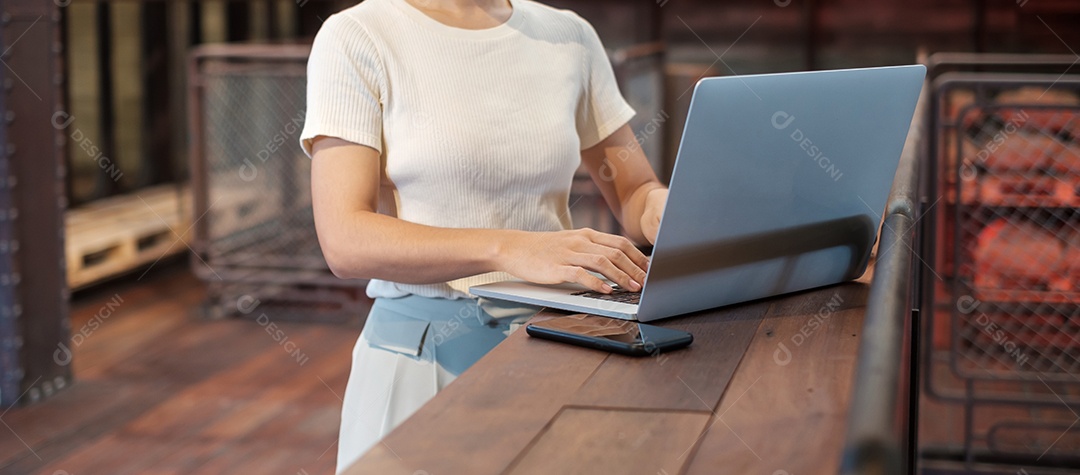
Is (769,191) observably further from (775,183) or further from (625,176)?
(625,176)

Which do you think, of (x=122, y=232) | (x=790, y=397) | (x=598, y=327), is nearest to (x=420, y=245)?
(x=598, y=327)

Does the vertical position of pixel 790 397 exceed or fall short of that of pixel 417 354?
it exceeds it

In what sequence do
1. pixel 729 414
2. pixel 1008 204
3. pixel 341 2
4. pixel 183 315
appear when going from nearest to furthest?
1. pixel 729 414
2. pixel 1008 204
3. pixel 183 315
4. pixel 341 2

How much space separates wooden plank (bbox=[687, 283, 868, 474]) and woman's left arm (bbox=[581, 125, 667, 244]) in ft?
1.43

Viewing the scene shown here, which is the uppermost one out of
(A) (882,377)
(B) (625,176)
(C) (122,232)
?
(A) (882,377)

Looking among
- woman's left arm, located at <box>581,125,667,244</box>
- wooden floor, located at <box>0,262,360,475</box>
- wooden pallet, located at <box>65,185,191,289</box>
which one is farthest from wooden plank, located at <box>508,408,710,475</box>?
wooden pallet, located at <box>65,185,191,289</box>

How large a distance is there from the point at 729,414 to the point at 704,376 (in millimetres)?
93

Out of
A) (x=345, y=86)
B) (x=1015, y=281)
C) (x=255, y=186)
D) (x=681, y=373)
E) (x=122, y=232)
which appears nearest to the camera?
(x=681, y=373)

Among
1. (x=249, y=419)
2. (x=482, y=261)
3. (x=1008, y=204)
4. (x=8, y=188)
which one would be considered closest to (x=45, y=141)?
(x=8, y=188)

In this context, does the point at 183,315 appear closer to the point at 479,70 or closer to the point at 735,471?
the point at 479,70

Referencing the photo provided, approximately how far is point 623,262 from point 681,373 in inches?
8.3

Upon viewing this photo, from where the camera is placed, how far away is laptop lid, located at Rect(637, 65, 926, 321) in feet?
3.20

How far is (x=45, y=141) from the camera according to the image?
3428 mm

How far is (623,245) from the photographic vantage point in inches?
45.7
